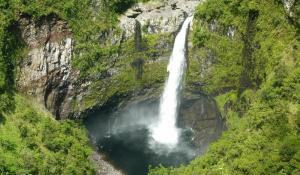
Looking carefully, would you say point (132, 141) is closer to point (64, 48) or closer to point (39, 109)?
point (39, 109)

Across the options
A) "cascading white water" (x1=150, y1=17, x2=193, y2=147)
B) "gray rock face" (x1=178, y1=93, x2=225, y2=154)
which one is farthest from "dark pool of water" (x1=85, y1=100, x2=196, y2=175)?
"gray rock face" (x1=178, y1=93, x2=225, y2=154)

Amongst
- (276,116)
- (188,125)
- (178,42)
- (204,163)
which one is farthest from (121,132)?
(276,116)

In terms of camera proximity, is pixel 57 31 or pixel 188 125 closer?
pixel 57 31

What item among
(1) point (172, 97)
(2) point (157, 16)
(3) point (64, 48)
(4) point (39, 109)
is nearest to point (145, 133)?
(1) point (172, 97)

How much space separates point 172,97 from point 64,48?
13.9 meters

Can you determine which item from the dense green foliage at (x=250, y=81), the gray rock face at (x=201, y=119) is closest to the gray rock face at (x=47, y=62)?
the gray rock face at (x=201, y=119)

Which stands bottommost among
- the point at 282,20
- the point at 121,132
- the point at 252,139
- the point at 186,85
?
the point at 121,132

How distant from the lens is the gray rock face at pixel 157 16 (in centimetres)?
6425

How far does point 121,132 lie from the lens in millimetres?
65500

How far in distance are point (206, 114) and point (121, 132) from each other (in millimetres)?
9680

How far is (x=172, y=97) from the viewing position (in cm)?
6700

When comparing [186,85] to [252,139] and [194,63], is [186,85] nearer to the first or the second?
[194,63]

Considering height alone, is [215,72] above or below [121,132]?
above

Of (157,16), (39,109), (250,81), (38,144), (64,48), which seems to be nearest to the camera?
(38,144)
